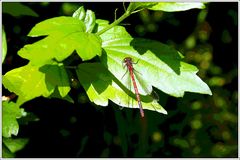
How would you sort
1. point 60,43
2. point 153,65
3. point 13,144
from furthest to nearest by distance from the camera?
point 13,144 < point 153,65 < point 60,43

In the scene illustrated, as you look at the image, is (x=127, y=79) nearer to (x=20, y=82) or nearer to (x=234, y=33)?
(x=20, y=82)

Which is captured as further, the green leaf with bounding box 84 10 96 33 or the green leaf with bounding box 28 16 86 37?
the green leaf with bounding box 84 10 96 33

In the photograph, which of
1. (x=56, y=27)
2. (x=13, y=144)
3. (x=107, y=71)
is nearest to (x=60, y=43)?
(x=56, y=27)

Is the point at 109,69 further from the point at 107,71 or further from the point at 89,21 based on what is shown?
the point at 89,21

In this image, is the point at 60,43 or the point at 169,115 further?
the point at 169,115

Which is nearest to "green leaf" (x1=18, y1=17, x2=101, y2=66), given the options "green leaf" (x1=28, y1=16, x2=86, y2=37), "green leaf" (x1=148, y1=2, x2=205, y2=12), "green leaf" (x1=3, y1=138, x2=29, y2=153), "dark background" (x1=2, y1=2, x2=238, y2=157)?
"green leaf" (x1=28, y1=16, x2=86, y2=37)

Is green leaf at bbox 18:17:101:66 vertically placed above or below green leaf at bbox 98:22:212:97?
above

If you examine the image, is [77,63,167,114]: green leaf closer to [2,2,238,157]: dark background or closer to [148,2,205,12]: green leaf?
[148,2,205,12]: green leaf

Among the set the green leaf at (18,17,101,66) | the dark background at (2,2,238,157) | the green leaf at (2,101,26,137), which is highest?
the green leaf at (18,17,101,66)
